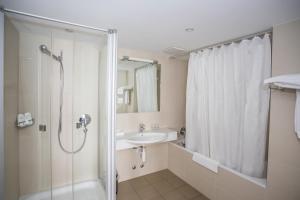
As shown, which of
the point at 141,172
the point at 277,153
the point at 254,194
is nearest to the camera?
the point at 277,153

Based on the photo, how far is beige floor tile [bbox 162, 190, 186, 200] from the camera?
7.06 feet

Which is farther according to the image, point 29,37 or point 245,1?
→ point 29,37

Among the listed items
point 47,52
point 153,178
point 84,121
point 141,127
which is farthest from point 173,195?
point 47,52

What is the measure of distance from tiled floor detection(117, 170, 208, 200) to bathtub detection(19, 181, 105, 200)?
1.22 feet

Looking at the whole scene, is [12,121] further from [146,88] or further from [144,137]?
[146,88]

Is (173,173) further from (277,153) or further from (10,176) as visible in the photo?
(10,176)

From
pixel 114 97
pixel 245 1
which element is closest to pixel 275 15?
pixel 245 1

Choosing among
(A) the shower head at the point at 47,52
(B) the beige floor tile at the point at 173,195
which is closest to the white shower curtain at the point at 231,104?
(B) the beige floor tile at the point at 173,195

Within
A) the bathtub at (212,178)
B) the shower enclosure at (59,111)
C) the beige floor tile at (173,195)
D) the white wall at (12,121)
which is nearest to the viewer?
the white wall at (12,121)

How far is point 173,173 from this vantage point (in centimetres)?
281

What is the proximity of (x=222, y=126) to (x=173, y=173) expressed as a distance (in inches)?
53.5

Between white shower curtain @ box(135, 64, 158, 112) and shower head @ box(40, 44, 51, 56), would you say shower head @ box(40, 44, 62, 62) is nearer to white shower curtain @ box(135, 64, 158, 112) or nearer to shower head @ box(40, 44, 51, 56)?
shower head @ box(40, 44, 51, 56)

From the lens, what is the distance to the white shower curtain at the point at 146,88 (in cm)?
266

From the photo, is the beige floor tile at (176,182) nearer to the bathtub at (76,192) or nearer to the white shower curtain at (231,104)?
the white shower curtain at (231,104)
